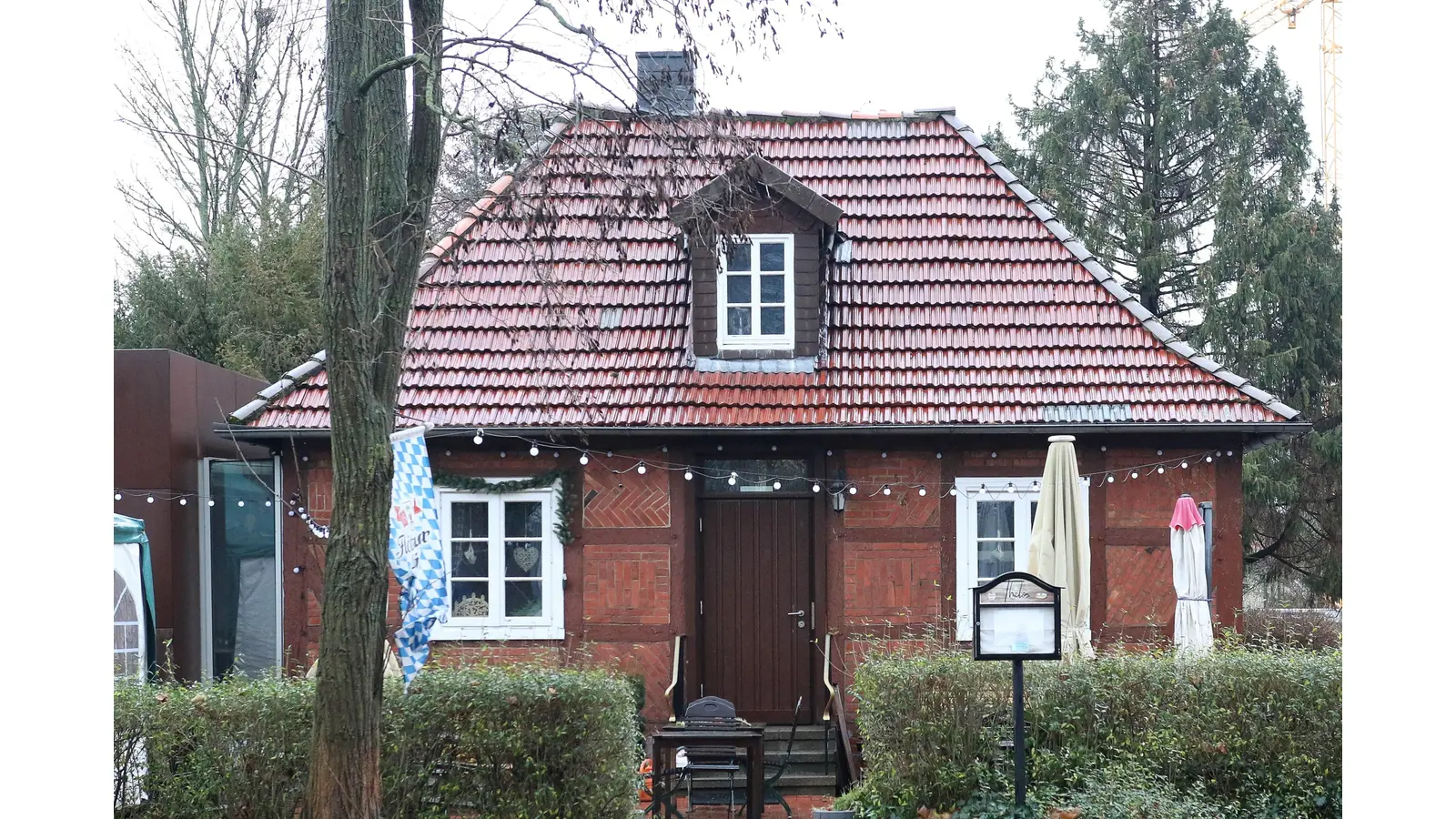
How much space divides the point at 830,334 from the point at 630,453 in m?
2.30

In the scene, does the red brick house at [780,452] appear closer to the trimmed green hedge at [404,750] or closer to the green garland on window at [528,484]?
the green garland on window at [528,484]

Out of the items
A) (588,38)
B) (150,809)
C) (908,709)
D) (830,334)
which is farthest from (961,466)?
(150,809)

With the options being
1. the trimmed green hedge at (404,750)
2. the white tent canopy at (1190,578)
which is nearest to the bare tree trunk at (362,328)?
the trimmed green hedge at (404,750)

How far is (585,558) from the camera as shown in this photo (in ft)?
39.9

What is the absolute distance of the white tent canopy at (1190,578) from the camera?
34.0ft

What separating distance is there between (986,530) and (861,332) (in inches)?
89.6

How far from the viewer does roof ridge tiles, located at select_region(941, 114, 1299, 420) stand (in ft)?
39.0

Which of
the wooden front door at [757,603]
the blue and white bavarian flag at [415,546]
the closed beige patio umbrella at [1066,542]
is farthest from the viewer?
the wooden front door at [757,603]

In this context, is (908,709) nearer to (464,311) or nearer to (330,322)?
(330,322)

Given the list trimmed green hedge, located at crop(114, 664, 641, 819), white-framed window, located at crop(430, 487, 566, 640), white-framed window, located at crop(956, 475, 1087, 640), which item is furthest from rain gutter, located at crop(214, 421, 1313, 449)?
trimmed green hedge, located at crop(114, 664, 641, 819)

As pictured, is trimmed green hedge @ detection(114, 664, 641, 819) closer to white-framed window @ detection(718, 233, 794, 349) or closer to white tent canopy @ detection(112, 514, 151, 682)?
white tent canopy @ detection(112, 514, 151, 682)

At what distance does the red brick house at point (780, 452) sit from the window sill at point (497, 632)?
0.06ft

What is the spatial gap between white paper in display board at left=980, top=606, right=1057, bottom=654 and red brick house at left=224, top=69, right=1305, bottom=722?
383 centimetres

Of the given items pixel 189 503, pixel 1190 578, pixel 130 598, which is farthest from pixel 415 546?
pixel 1190 578
